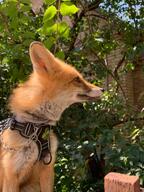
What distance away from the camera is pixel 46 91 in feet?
9.27

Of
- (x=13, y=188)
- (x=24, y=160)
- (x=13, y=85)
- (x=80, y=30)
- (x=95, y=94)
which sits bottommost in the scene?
(x=13, y=188)

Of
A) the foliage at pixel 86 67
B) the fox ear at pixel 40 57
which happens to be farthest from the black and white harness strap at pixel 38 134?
the foliage at pixel 86 67

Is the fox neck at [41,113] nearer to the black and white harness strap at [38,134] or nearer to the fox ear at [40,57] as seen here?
the black and white harness strap at [38,134]

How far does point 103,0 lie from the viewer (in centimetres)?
577

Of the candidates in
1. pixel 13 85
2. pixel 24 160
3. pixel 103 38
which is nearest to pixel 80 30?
pixel 103 38

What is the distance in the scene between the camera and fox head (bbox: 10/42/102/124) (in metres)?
Answer: 2.81

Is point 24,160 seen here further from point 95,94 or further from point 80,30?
point 80,30

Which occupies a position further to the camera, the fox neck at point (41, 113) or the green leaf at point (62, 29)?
the green leaf at point (62, 29)

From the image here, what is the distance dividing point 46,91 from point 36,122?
0.22 meters

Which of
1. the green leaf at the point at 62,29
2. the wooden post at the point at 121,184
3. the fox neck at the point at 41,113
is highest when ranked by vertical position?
the green leaf at the point at 62,29

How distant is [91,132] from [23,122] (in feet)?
4.71

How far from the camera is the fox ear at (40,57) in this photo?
2.74 metres

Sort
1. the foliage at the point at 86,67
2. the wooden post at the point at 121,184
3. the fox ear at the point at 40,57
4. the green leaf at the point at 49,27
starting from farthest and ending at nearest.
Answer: the foliage at the point at 86,67, the green leaf at the point at 49,27, the fox ear at the point at 40,57, the wooden post at the point at 121,184

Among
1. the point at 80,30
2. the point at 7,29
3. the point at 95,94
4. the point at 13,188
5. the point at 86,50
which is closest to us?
the point at 13,188
